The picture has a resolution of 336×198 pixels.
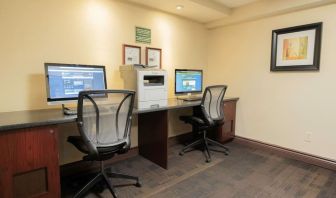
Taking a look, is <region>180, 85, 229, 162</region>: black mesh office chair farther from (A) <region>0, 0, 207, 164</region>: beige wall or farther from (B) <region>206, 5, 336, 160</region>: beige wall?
(A) <region>0, 0, 207, 164</region>: beige wall

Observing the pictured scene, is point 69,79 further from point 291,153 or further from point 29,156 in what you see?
point 291,153

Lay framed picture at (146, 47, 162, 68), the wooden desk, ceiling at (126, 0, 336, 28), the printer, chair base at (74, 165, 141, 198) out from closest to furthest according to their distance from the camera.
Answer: the wooden desk < chair base at (74, 165, 141, 198) < the printer < ceiling at (126, 0, 336, 28) < framed picture at (146, 47, 162, 68)

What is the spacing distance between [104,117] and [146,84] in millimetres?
673

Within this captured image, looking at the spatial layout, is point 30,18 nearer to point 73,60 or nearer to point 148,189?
point 73,60

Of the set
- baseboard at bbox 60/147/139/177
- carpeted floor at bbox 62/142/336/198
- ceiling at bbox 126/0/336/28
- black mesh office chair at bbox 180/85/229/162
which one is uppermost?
ceiling at bbox 126/0/336/28

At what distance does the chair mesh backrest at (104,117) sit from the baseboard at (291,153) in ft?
7.40

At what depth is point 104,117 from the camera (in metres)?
1.72

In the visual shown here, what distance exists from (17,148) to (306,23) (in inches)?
134

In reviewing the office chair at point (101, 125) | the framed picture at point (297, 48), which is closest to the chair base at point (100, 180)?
the office chair at point (101, 125)

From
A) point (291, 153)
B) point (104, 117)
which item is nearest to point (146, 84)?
point (104, 117)

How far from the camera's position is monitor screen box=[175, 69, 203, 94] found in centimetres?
303

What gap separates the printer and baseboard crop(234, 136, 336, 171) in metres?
1.76

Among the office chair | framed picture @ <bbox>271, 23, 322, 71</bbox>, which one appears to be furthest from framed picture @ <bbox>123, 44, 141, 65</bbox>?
framed picture @ <bbox>271, 23, 322, 71</bbox>

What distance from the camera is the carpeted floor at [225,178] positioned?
1.99m
